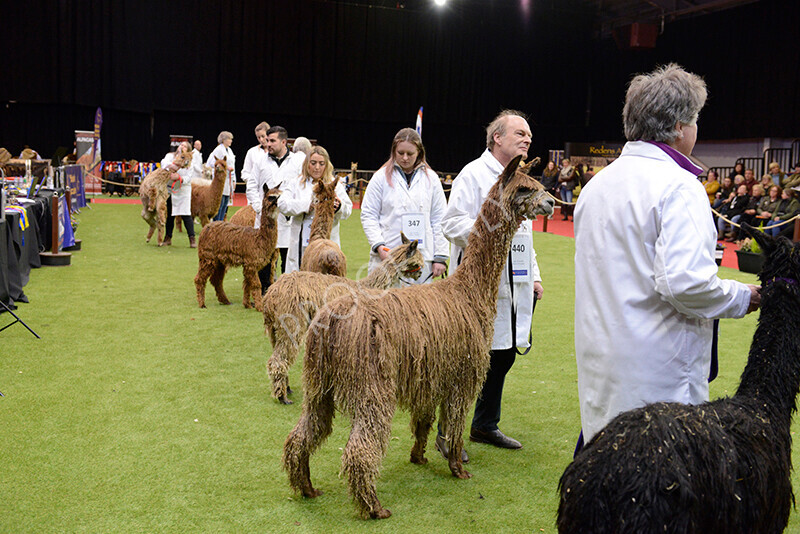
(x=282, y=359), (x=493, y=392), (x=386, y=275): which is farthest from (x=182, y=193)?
(x=493, y=392)

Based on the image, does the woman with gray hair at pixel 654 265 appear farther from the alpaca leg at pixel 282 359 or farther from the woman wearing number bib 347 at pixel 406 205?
the alpaca leg at pixel 282 359

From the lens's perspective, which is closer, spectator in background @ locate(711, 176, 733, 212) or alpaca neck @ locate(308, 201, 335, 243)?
alpaca neck @ locate(308, 201, 335, 243)

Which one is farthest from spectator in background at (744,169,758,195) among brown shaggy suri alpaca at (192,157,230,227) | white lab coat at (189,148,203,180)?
white lab coat at (189,148,203,180)

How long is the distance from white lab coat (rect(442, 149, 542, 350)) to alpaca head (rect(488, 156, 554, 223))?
423 millimetres

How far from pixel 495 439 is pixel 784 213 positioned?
40.1 ft

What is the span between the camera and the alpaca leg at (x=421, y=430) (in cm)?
366

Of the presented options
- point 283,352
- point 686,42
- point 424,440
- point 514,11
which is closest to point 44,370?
point 283,352

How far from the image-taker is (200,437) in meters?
4.19

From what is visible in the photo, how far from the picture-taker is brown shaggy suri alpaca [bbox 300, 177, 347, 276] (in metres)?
5.33

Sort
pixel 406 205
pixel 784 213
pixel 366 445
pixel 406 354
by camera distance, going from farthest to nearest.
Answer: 1. pixel 784 213
2. pixel 406 205
3. pixel 406 354
4. pixel 366 445

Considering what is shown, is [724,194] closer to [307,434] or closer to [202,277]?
[202,277]

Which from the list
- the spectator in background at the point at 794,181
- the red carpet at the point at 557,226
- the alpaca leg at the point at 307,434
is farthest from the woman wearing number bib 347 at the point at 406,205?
the spectator in background at the point at 794,181

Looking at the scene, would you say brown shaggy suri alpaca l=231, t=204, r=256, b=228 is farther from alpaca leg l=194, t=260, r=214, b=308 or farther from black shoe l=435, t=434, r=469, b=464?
black shoe l=435, t=434, r=469, b=464

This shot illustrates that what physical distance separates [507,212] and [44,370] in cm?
400
